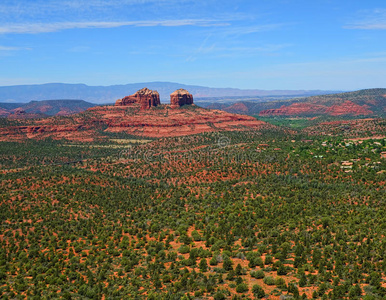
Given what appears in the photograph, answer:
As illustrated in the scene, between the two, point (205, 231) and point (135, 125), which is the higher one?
point (135, 125)

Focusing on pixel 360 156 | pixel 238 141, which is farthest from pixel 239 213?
pixel 238 141

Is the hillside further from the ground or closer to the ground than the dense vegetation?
further from the ground

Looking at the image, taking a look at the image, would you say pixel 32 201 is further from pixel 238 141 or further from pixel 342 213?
pixel 238 141

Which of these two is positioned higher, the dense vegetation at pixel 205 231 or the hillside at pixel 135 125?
the hillside at pixel 135 125

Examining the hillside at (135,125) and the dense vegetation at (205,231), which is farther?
the hillside at (135,125)

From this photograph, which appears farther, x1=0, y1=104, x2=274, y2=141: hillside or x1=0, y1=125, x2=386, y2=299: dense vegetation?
x1=0, y1=104, x2=274, y2=141: hillside
